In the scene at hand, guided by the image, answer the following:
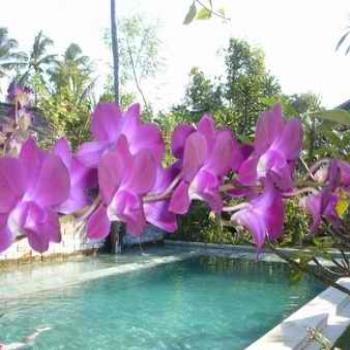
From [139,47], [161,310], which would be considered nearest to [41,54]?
[139,47]

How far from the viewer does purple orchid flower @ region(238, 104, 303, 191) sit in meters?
0.33

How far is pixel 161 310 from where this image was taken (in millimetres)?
7082

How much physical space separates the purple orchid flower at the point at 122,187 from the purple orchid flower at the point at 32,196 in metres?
0.02

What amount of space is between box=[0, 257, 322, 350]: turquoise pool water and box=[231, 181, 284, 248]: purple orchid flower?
14.5ft

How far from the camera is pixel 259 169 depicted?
34cm

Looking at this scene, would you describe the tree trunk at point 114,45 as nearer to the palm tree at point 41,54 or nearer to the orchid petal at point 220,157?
the orchid petal at point 220,157

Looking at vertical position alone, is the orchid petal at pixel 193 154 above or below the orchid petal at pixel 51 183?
above

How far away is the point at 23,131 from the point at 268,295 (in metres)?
7.74

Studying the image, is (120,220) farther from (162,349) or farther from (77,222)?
(162,349)

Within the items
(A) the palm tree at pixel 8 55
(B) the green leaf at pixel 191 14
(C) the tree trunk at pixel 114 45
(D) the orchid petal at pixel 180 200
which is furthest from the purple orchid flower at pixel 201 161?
(A) the palm tree at pixel 8 55

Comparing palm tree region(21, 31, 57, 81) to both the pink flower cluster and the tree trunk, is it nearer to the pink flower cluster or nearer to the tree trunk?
the tree trunk

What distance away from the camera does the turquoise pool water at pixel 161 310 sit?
5.64m

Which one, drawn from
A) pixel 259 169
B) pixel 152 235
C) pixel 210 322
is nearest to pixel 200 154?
pixel 259 169

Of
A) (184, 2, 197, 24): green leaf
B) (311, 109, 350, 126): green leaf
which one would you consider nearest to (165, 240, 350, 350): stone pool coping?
(311, 109, 350, 126): green leaf
